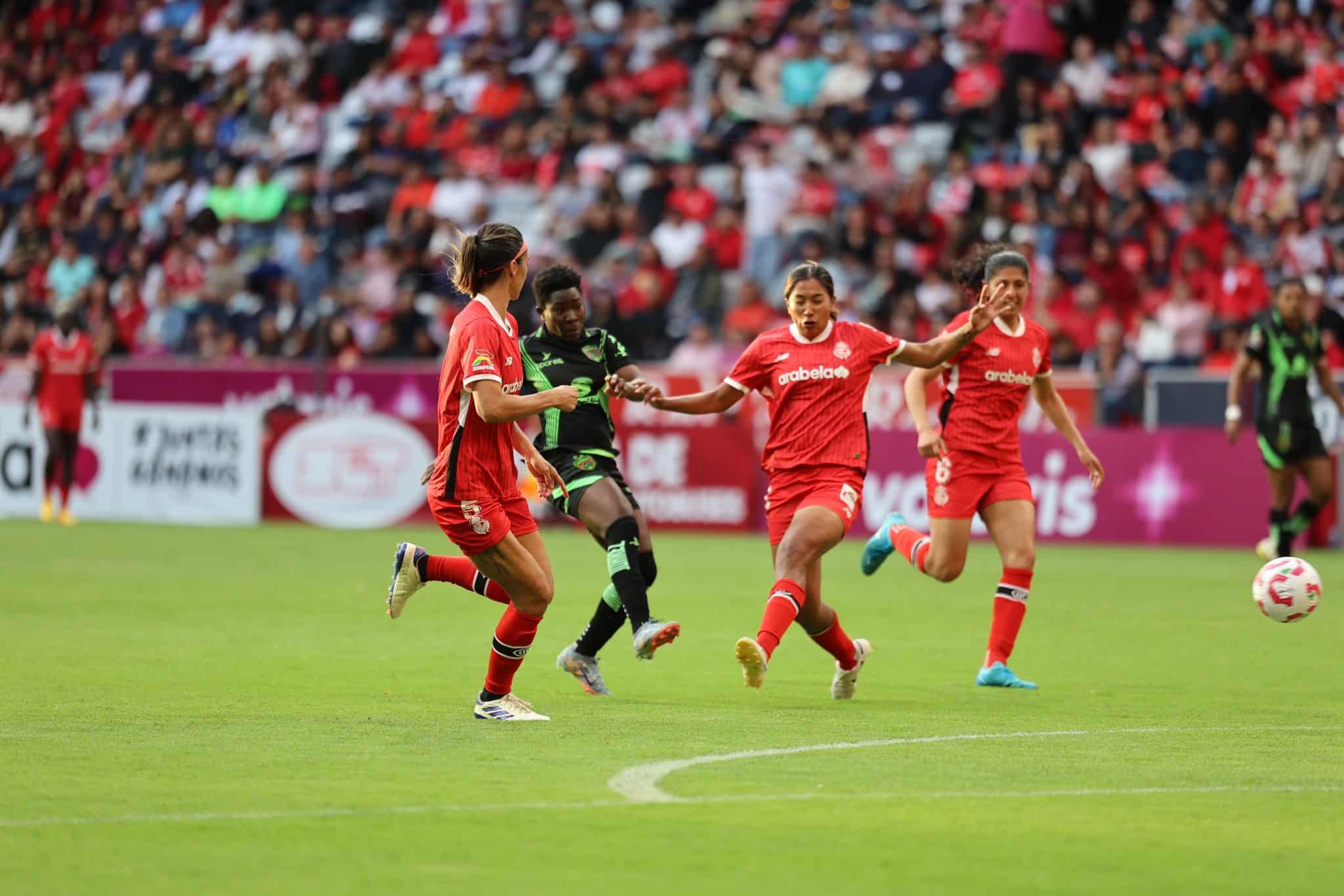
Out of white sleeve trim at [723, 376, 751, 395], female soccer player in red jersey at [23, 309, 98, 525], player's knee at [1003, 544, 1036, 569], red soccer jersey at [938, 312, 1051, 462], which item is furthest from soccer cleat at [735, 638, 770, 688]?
female soccer player in red jersey at [23, 309, 98, 525]

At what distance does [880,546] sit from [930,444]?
5.73 feet

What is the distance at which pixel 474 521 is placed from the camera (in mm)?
8578

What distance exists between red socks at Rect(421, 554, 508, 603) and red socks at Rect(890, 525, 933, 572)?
99.3 inches

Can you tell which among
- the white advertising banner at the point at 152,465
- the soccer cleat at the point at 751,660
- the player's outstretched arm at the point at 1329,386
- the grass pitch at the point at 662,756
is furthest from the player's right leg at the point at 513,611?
the white advertising banner at the point at 152,465

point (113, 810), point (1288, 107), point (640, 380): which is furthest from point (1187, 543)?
point (113, 810)

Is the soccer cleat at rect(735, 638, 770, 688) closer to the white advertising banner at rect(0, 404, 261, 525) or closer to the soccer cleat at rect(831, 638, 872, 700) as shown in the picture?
the soccer cleat at rect(831, 638, 872, 700)

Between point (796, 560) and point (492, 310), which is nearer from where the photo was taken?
point (492, 310)

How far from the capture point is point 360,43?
3158 cm

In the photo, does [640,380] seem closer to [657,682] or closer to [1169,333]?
Answer: [657,682]

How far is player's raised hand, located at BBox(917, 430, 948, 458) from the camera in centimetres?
1028

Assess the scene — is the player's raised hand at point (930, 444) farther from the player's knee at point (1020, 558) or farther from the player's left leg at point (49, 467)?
the player's left leg at point (49, 467)

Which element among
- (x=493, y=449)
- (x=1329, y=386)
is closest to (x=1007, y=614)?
(x=493, y=449)

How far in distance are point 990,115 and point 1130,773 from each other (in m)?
19.0

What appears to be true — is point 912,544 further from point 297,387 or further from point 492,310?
point 297,387
